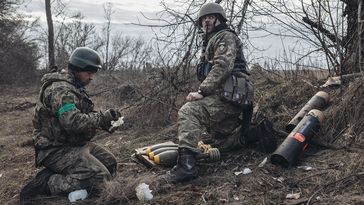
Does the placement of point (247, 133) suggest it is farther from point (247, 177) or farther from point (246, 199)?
point (246, 199)

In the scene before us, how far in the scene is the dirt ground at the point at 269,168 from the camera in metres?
4.65

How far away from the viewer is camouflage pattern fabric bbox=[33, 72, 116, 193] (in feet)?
16.5

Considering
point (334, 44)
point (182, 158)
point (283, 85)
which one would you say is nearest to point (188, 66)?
point (283, 85)

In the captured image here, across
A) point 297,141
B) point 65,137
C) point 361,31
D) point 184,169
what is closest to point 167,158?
point 184,169

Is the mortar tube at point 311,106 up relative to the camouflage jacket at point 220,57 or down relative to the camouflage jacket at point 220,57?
down

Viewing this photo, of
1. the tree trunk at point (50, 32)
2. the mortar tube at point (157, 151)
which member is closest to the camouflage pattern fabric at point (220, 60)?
the mortar tube at point (157, 151)

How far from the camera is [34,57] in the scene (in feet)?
84.3

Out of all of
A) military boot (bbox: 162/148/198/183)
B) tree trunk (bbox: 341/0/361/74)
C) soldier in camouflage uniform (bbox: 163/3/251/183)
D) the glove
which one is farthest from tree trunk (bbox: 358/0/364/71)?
the glove

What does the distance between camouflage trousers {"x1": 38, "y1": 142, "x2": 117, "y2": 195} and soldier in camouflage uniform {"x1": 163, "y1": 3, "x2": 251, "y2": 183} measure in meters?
0.77

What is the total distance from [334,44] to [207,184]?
12.1ft

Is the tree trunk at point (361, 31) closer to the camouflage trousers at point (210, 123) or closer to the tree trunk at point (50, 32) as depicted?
the camouflage trousers at point (210, 123)

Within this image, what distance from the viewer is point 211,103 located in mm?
5633

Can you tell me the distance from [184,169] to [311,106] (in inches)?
82.3

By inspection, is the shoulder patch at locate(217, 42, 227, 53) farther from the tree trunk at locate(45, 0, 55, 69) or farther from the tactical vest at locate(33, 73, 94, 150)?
the tree trunk at locate(45, 0, 55, 69)
